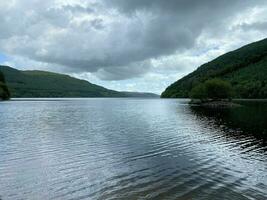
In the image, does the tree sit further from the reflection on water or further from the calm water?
Answer: the calm water

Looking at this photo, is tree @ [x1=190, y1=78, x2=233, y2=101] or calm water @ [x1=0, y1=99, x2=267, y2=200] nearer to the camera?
calm water @ [x1=0, y1=99, x2=267, y2=200]

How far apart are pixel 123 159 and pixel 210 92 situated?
169159 mm

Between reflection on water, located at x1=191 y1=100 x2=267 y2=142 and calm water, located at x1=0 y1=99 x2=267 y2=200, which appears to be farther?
reflection on water, located at x1=191 y1=100 x2=267 y2=142

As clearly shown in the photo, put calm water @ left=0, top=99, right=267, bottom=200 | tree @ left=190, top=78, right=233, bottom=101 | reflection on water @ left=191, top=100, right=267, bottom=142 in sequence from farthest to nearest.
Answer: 1. tree @ left=190, top=78, right=233, bottom=101
2. reflection on water @ left=191, top=100, right=267, bottom=142
3. calm water @ left=0, top=99, right=267, bottom=200

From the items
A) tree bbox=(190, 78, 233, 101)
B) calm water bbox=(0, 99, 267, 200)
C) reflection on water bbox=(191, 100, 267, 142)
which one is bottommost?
calm water bbox=(0, 99, 267, 200)

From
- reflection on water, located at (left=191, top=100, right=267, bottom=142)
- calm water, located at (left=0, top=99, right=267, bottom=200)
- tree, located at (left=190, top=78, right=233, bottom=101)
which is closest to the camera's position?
calm water, located at (left=0, top=99, right=267, bottom=200)

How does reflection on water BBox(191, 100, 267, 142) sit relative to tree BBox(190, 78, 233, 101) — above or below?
below

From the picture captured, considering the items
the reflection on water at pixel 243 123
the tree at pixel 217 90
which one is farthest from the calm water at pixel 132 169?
the tree at pixel 217 90

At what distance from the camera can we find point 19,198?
1942 cm

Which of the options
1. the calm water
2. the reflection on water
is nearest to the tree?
the reflection on water

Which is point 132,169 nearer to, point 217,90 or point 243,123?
point 243,123

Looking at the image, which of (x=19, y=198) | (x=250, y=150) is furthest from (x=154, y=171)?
(x=250, y=150)

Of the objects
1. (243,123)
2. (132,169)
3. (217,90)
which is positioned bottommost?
(132,169)

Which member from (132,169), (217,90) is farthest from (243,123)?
(217,90)
